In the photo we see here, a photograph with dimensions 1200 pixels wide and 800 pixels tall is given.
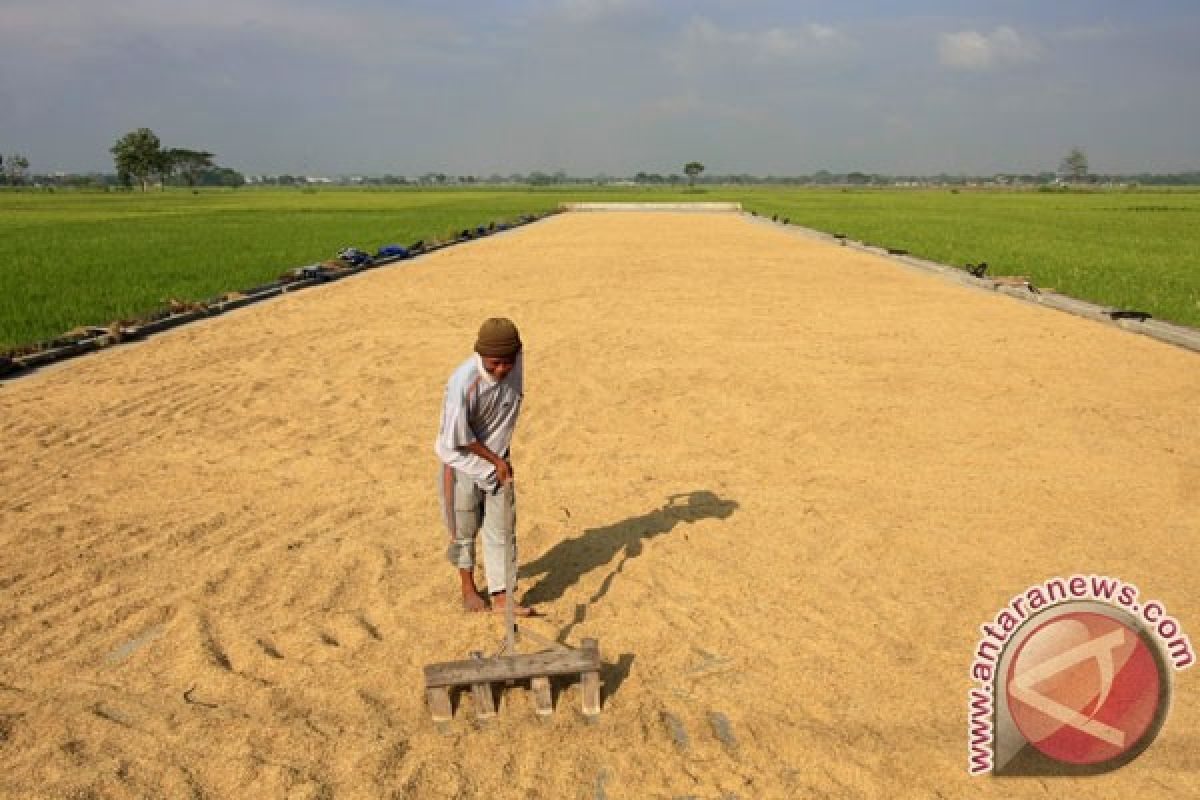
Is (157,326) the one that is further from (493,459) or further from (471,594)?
(493,459)

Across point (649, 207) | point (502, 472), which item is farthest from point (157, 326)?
point (649, 207)

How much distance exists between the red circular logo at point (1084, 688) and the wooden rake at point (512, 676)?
4.93 feet

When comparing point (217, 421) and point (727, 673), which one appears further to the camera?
point (217, 421)

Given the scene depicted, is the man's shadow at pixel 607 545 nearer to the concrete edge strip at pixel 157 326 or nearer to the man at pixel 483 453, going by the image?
the man at pixel 483 453

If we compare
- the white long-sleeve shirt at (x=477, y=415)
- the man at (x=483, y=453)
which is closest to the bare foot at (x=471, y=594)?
the man at (x=483, y=453)

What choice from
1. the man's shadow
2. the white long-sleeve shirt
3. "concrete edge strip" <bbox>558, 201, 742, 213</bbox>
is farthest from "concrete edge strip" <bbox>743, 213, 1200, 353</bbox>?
"concrete edge strip" <bbox>558, 201, 742, 213</bbox>

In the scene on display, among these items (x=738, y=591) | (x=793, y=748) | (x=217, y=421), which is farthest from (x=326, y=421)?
(x=793, y=748)

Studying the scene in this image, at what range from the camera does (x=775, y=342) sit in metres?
10.1

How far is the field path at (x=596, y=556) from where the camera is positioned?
9.64 feet

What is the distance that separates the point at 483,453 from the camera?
3.46m

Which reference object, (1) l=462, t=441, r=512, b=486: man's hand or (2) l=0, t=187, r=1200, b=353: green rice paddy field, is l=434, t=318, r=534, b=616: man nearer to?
(1) l=462, t=441, r=512, b=486: man's hand

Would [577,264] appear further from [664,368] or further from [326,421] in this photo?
[326,421]

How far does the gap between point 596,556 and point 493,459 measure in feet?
4.16

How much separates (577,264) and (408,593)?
15957 millimetres
